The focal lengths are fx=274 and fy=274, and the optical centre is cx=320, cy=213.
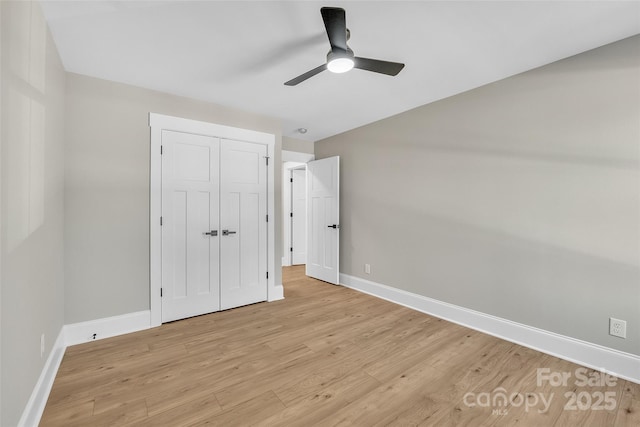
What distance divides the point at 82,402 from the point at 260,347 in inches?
48.1

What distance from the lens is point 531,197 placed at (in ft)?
8.27

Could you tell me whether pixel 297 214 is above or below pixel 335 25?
below

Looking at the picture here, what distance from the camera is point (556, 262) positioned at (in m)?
2.39

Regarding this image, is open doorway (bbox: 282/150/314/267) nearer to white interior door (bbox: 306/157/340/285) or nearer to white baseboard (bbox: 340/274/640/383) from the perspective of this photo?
white interior door (bbox: 306/157/340/285)

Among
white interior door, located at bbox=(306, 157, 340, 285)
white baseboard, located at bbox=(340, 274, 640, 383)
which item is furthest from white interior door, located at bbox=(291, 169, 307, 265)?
white baseboard, located at bbox=(340, 274, 640, 383)

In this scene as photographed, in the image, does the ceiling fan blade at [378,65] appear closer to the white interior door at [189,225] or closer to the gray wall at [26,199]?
the gray wall at [26,199]

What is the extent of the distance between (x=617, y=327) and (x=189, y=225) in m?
3.96

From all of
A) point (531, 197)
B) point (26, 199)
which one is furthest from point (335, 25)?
point (531, 197)

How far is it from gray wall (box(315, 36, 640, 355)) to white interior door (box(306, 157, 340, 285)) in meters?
0.92

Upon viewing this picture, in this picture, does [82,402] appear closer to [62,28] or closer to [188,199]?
[188,199]

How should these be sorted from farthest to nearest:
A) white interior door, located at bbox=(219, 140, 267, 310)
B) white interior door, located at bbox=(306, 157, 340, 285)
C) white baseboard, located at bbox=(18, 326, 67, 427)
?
white interior door, located at bbox=(306, 157, 340, 285) < white interior door, located at bbox=(219, 140, 267, 310) < white baseboard, located at bbox=(18, 326, 67, 427)

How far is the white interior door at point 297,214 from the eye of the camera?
6.03 m

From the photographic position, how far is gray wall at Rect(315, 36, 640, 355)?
6.89ft

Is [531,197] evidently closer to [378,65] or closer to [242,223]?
[378,65]
